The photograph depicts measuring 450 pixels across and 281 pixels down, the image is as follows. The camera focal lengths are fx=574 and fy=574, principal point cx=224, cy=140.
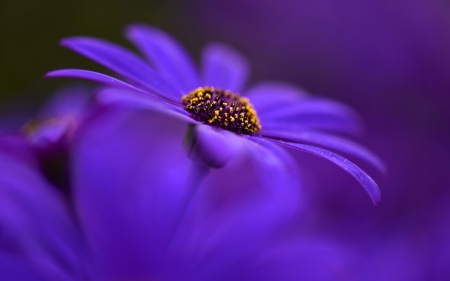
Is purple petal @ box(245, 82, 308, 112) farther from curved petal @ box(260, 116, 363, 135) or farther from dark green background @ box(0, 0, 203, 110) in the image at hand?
dark green background @ box(0, 0, 203, 110)

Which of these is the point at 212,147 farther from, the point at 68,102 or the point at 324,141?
the point at 68,102

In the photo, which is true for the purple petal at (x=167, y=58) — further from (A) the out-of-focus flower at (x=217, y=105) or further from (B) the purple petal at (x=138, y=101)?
(B) the purple petal at (x=138, y=101)

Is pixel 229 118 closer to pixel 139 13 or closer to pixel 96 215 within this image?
pixel 96 215

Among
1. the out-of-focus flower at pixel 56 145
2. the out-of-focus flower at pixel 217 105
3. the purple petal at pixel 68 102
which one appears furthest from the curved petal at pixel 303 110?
the purple petal at pixel 68 102

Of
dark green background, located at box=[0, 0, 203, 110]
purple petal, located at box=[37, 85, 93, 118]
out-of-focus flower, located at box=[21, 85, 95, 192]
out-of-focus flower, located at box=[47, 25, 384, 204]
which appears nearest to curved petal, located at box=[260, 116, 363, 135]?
out-of-focus flower, located at box=[47, 25, 384, 204]

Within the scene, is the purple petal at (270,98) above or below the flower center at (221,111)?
above

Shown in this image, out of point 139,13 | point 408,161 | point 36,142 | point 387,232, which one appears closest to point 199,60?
point 139,13

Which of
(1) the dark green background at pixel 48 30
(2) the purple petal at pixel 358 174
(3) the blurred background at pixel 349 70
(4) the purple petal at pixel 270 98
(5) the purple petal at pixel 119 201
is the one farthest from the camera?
(1) the dark green background at pixel 48 30
